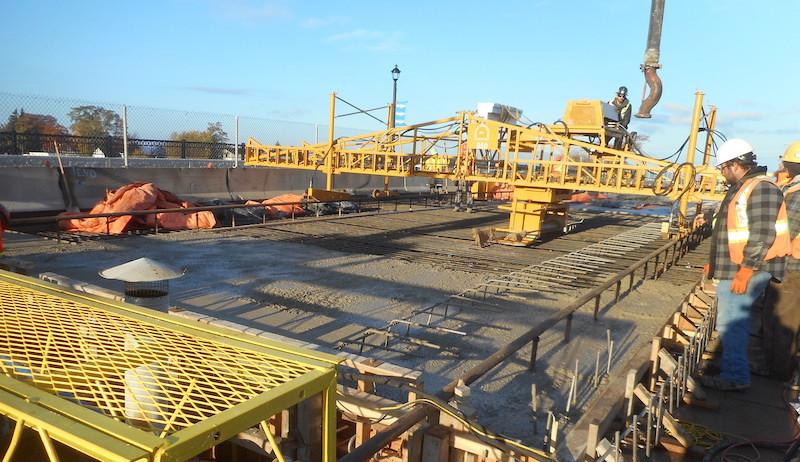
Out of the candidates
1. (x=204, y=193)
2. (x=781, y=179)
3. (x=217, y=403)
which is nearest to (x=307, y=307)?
(x=217, y=403)

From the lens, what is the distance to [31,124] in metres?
16.1

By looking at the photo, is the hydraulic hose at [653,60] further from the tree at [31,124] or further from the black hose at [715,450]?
the tree at [31,124]

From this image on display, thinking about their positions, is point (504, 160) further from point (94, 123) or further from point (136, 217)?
point (94, 123)

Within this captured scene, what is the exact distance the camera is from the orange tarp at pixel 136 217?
36.2 feet

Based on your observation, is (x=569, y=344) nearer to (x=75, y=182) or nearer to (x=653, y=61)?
(x=653, y=61)

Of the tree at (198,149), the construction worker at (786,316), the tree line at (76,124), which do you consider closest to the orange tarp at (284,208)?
the tree line at (76,124)

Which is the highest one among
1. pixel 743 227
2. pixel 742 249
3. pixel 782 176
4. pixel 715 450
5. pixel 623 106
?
pixel 623 106

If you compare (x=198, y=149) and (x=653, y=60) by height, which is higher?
(x=653, y=60)

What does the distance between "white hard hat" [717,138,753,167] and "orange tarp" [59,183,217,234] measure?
32.8 feet

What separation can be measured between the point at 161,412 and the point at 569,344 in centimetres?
496

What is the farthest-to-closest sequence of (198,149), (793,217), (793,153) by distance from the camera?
(198,149) → (793,153) → (793,217)

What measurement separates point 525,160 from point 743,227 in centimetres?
765

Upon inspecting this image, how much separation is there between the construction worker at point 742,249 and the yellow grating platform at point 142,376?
12.8 feet

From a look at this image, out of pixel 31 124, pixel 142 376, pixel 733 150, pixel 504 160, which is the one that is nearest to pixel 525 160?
pixel 504 160
